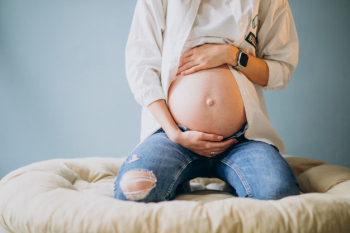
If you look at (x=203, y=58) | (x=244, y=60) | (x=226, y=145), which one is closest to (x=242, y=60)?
(x=244, y=60)

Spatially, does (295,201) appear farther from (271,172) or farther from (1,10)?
(1,10)

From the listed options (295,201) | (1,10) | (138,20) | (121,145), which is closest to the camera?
(295,201)

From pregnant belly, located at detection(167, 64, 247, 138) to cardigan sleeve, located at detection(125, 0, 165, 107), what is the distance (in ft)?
0.31

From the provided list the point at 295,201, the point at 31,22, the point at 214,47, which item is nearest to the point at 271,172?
the point at 295,201

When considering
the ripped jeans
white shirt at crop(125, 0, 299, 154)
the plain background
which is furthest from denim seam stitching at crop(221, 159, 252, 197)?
the plain background

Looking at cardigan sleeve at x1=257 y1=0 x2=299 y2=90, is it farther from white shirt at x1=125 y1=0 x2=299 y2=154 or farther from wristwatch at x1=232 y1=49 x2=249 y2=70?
wristwatch at x1=232 y1=49 x2=249 y2=70

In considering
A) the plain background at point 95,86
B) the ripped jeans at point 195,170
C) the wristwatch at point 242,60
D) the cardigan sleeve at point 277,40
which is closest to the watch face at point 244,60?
the wristwatch at point 242,60

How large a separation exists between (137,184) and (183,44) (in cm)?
51

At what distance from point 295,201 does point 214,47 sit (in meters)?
0.57

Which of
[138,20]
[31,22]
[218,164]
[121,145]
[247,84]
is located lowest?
[121,145]

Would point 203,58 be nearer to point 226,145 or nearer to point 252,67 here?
point 252,67

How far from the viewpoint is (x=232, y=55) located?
0.95 metres

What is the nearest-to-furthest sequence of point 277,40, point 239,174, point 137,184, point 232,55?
1. point 137,184
2. point 239,174
3. point 232,55
4. point 277,40

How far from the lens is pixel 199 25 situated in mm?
978
